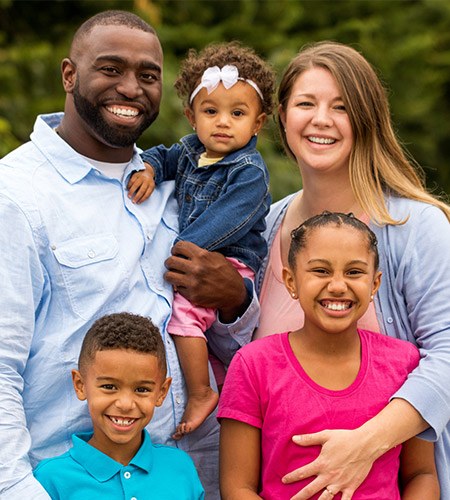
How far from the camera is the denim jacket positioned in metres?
4.16

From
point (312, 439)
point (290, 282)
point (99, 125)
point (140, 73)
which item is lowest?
point (312, 439)

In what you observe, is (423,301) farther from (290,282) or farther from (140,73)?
(140,73)

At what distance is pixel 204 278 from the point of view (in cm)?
404

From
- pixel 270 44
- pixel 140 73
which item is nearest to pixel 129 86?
pixel 140 73

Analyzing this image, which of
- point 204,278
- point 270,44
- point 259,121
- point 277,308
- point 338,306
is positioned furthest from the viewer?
point 270,44

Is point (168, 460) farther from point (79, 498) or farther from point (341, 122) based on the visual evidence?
point (341, 122)

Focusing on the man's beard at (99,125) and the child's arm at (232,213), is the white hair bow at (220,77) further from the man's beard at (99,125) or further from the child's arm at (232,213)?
the man's beard at (99,125)

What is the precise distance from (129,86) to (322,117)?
80cm

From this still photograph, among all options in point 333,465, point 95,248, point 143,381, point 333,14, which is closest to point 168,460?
point 143,381

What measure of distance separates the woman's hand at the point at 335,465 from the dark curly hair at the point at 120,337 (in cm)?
61

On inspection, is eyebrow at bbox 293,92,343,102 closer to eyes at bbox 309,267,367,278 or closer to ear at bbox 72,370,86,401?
eyes at bbox 309,267,367,278

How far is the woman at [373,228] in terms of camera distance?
364 cm

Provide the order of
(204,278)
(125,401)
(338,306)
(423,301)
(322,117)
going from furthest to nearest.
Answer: (322,117), (204,278), (423,301), (338,306), (125,401)

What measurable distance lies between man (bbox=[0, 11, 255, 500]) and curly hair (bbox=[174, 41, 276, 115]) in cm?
36
